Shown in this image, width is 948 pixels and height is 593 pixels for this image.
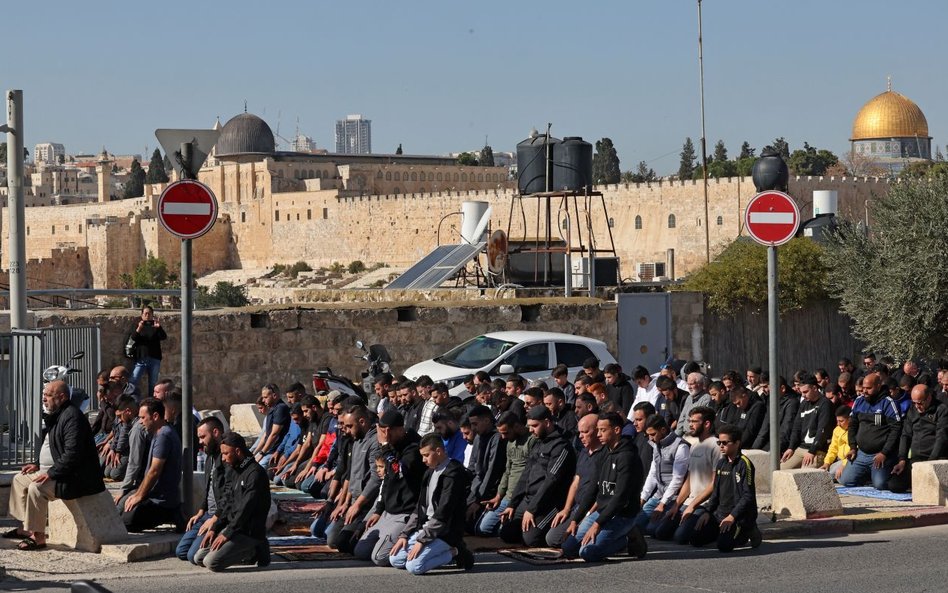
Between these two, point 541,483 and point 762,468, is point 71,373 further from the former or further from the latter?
point 762,468

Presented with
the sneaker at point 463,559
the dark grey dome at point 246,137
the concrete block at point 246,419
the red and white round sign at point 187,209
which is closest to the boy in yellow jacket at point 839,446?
the sneaker at point 463,559

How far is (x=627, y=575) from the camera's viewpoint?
813cm

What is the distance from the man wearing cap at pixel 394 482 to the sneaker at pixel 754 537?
2123mm

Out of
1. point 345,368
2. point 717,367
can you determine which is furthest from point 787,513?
point 717,367

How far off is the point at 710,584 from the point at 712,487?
4.55 feet

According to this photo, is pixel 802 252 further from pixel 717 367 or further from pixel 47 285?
pixel 47 285

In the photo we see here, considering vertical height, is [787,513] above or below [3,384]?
below

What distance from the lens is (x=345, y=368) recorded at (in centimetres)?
1673

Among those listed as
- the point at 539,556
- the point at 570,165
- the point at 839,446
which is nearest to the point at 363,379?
the point at 839,446

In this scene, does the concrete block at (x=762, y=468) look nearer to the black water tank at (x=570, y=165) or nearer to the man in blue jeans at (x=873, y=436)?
the man in blue jeans at (x=873, y=436)

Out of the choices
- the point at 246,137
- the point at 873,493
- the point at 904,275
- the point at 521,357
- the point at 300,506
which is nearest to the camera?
the point at 300,506

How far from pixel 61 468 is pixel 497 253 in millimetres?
15120

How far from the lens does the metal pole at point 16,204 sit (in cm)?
1245

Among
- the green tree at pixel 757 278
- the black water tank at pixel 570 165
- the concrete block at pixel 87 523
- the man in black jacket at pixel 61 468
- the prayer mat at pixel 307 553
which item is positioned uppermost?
the black water tank at pixel 570 165
